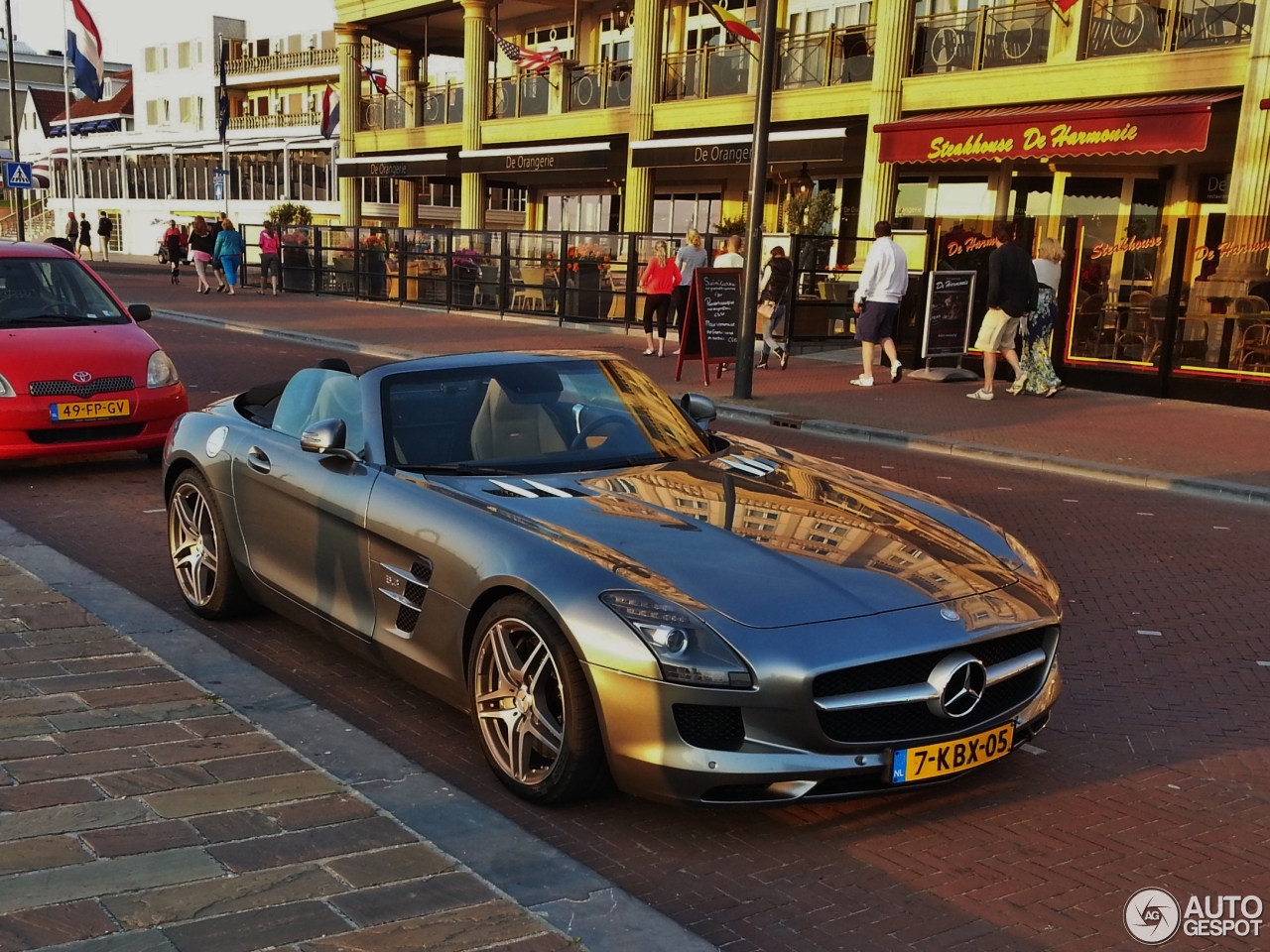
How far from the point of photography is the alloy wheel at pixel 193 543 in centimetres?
581

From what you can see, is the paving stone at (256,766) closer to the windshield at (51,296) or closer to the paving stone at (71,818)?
the paving stone at (71,818)

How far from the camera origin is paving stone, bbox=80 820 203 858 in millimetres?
3422

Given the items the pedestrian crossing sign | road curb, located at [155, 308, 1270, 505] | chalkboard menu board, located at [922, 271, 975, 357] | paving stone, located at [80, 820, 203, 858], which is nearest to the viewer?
paving stone, located at [80, 820, 203, 858]

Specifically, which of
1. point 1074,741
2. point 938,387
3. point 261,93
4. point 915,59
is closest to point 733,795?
point 1074,741

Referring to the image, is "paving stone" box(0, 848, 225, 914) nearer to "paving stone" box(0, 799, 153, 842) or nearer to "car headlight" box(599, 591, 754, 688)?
"paving stone" box(0, 799, 153, 842)

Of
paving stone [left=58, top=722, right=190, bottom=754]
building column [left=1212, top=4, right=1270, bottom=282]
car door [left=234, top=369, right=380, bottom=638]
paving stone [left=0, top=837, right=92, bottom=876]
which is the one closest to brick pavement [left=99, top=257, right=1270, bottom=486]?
building column [left=1212, top=4, right=1270, bottom=282]

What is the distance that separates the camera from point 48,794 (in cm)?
375

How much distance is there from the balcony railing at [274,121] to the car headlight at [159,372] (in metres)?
67.7

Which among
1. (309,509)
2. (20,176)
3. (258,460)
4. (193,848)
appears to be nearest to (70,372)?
(258,460)

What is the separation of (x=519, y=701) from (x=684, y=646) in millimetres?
694

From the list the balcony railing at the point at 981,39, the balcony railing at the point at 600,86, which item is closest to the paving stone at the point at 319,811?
the balcony railing at the point at 981,39

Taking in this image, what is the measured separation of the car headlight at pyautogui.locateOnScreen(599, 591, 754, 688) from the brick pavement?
27.6 feet

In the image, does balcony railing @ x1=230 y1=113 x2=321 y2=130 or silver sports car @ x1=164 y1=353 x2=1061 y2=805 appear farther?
balcony railing @ x1=230 y1=113 x2=321 y2=130

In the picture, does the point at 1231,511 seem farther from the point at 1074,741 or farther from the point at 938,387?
the point at 938,387
